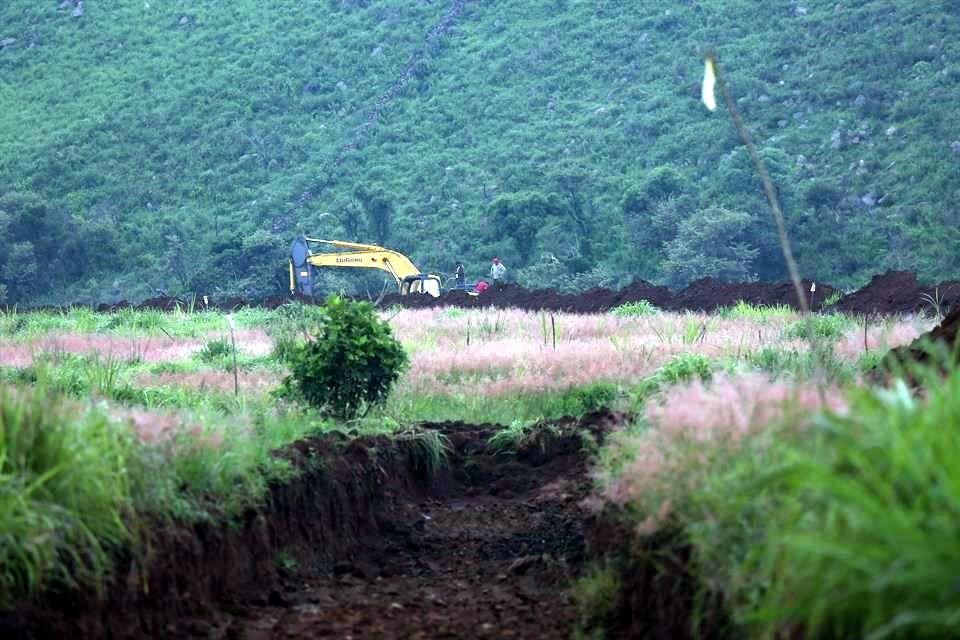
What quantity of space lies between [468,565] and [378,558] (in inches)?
26.3

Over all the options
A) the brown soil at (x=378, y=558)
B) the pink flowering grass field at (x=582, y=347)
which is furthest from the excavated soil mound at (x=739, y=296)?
the brown soil at (x=378, y=558)

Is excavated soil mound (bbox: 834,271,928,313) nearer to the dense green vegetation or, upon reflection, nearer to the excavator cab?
the excavator cab

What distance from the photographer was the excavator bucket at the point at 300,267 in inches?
1558

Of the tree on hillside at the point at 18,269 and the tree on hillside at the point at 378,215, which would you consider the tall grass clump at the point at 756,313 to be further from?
the tree on hillside at the point at 18,269

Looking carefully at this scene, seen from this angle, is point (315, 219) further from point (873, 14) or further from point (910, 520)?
point (910, 520)

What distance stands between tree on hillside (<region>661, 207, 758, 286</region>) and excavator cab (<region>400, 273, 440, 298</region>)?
401 inches

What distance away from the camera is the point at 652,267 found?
47531 millimetres

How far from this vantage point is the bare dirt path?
7.80 meters

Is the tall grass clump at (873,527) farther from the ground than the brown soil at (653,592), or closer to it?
farther from the ground

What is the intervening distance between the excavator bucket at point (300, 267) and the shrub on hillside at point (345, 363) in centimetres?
2646

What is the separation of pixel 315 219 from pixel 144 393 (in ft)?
137

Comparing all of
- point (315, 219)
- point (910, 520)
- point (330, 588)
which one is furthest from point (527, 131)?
point (910, 520)

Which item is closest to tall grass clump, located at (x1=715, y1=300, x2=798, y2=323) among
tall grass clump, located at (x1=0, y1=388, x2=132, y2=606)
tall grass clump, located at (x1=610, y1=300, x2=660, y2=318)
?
tall grass clump, located at (x1=610, y1=300, x2=660, y2=318)

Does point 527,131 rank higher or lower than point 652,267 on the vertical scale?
higher
